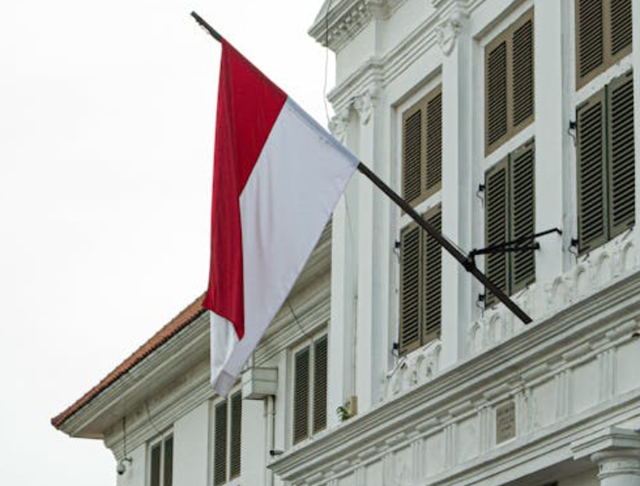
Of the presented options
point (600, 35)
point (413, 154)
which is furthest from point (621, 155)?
point (413, 154)

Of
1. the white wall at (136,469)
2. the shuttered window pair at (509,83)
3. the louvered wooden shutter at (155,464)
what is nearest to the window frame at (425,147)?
the shuttered window pair at (509,83)

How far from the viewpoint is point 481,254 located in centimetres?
1922

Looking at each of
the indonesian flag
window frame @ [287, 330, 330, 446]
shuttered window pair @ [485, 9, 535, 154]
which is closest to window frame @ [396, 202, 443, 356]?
shuttered window pair @ [485, 9, 535, 154]

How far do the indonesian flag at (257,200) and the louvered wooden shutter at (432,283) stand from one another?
2.02m

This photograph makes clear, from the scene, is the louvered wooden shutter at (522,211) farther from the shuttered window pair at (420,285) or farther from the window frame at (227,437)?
the window frame at (227,437)

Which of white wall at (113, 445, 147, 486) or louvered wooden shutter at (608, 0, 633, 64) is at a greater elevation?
white wall at (113, 445, 147, 486)

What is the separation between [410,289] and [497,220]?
2.04 metres

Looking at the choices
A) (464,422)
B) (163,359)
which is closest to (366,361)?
(464,422)

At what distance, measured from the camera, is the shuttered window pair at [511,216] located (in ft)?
61.9

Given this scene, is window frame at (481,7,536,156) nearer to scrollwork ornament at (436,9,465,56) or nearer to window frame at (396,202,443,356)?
scrollwork ornament at (436,9,465,56)

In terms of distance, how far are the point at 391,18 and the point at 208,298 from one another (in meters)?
4.68

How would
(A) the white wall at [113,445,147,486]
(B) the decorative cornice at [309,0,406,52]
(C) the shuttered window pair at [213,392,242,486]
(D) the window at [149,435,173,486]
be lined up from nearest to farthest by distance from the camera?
(B) the decorative cornice at [309,0,406,52]
(C) the shuttered window pair at [213,392,242,486]
(D) the window at [149,435,173,486]
(A) the white wall at [113,445,147,486]

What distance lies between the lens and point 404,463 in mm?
20312

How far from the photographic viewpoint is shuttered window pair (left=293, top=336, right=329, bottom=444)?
2592cm
